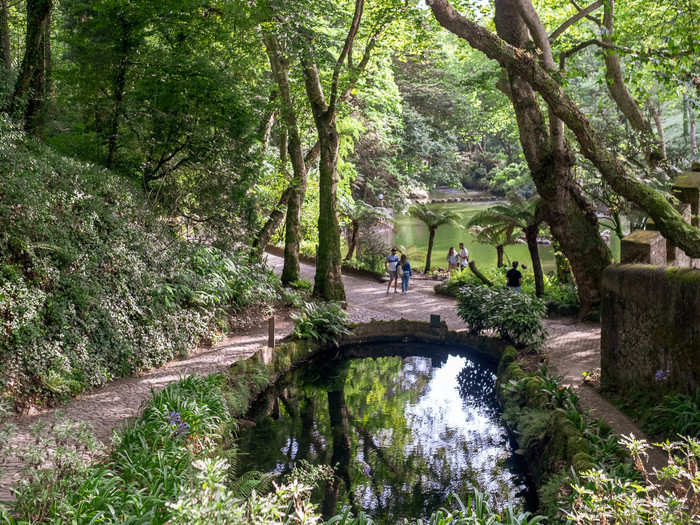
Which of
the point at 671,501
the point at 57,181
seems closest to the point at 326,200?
the point at 57,181

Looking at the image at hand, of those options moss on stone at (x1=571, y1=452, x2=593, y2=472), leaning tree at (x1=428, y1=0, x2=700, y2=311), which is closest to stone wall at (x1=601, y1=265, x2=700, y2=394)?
moss on stone at (x1=571, y1=452, x2=593, y2=472)

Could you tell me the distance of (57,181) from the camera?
1049cm

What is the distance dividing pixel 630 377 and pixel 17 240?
909 cm

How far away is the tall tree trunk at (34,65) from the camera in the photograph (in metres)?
11.7

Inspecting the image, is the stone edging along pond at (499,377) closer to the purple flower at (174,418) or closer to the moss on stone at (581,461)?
the moss on stone at (581,461)

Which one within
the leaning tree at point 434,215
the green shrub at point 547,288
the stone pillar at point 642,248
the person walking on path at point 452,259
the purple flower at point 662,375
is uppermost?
the leaning tree at point 434,215

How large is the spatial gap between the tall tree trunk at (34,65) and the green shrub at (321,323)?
672cm

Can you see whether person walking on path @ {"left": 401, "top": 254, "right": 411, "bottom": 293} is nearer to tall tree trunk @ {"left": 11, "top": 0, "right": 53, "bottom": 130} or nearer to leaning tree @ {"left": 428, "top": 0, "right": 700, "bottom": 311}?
leaning tree @ {"left": 428, "top": 0, "right": 700, "bottom": 311}

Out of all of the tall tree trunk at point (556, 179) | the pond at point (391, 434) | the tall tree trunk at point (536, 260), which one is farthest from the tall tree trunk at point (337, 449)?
the tall tree trunk at point (536, 260)

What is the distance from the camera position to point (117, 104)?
1366cm

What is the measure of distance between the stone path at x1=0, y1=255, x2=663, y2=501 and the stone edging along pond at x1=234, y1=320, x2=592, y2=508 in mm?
555

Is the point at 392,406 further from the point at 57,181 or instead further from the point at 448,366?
the point at 57,181

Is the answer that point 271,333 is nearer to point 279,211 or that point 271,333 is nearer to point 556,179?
point 279,211

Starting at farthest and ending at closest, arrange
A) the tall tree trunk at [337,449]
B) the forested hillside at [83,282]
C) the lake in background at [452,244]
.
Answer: the lake in background at [452,244]
the forested hillside at [83,282]
the tall tree trunk at [337,449]
